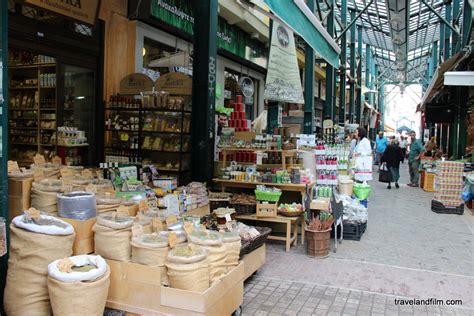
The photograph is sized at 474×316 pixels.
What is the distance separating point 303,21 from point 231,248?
369 centimetres

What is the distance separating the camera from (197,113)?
7219 millimetres

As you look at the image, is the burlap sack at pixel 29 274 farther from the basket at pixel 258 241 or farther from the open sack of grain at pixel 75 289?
the basket at pixel 258 241

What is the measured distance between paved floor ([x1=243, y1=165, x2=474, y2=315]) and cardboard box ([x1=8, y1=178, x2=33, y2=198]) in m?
2.40

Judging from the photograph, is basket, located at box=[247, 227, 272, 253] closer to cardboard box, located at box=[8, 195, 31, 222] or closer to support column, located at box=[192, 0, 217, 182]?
support column, located at box=[192, 0, 217, 182]

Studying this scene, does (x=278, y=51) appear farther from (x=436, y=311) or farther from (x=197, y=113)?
(x=436, y=311)

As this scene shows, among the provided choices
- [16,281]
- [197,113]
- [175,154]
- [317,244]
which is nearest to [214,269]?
[16,281]

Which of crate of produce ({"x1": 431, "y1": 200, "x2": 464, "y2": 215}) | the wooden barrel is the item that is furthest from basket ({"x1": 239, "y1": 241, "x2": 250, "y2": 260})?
crate of produce ({"x1": 431, "y1": 200, "x2": 464, "y2": 215})

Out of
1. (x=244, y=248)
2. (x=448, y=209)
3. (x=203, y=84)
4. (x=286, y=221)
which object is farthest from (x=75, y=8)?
A: (x=448, y=209)

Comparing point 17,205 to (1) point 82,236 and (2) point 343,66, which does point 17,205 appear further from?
(2) point 343,66

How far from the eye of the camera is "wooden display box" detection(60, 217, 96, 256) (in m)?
3.76

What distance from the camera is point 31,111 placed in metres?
8.56

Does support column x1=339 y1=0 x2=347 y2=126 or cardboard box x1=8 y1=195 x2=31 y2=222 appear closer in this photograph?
cardboard box x1=8 y1=195 x2=31 y2=222

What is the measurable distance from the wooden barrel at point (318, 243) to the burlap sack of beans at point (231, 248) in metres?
2.30

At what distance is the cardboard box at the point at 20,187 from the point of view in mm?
Answer: 4074
